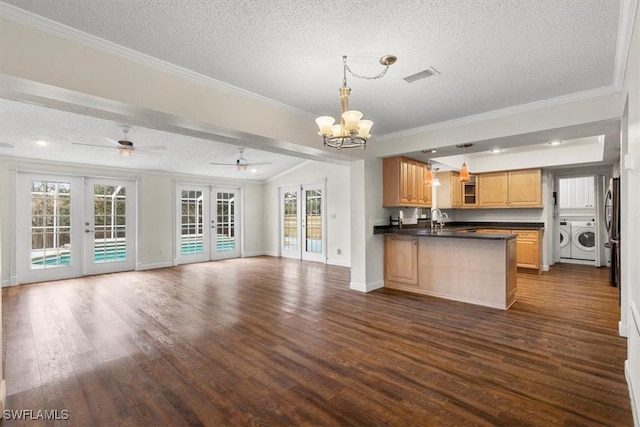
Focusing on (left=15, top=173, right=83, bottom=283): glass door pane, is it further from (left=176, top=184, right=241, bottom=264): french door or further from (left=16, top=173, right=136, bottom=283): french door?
(left=176, top=184, right=241, bottom=264): french door

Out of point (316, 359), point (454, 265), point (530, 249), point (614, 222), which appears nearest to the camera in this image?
point (316, 359)

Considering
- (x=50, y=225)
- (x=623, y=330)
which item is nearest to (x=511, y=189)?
(x=623, y=330)

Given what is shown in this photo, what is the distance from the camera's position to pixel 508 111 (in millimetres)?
3711

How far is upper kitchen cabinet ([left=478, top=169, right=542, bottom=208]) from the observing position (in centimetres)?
657

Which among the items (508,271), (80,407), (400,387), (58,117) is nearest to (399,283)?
(508,271)

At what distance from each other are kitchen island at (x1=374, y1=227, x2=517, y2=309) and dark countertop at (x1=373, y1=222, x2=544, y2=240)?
12 millimetres

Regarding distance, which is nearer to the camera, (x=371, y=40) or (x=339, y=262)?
(x=371, y=40)

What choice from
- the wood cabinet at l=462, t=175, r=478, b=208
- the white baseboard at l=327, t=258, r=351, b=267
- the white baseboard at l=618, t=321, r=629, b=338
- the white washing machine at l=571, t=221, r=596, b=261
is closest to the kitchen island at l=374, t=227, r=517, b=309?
the white baseboard at l=618, t=321, r=629, b=338

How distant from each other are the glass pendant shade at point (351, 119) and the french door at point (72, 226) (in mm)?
6369

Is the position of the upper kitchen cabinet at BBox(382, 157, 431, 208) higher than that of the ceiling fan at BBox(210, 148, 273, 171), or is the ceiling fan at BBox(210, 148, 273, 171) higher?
the ceiling fan at BBox(210, 148, 273, 171)

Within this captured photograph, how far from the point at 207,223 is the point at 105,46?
6446mm

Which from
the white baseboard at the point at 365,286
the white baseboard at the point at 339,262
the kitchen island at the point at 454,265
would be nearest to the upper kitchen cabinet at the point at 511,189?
the kitchen island at the point at 454,265

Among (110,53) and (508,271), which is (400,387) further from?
(110,53)

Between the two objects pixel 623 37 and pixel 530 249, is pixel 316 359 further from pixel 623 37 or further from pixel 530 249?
pixel 530 249
